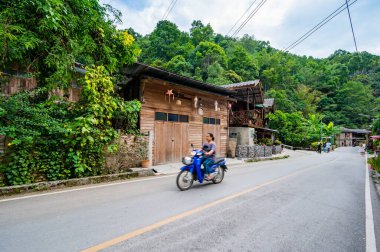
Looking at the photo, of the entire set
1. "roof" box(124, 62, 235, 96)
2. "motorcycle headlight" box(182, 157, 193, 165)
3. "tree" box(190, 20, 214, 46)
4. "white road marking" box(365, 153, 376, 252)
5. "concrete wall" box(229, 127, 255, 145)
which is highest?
"tree" box(190, 20, 214, 46)

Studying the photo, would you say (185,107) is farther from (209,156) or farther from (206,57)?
(206,57)

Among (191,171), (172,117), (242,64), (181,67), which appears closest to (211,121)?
(172,117)

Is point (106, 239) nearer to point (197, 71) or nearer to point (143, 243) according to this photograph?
point (143, 243)

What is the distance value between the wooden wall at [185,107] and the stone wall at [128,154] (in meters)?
1.37

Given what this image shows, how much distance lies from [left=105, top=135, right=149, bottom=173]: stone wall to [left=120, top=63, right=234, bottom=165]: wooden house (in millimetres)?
858

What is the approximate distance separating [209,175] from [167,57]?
43647mm

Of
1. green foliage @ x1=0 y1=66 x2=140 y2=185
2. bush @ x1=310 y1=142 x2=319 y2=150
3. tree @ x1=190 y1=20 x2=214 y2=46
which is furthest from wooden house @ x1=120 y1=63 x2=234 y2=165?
tree @ x1=190 y1=20 x2=214 y2=46

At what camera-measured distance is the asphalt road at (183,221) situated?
2873 millimetres

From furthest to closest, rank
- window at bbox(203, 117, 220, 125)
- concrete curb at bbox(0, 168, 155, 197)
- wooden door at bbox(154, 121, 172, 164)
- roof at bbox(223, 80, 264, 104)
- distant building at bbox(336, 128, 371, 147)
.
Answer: distant building at bbox(336, 128, 371, 147), roof at bbox(223, 80, 264, 104), window at bbox(203, 117, 220, 125), wooden door at bbox(154, 121, 172, 164), concrete curb at bbox(0, 168, 155, 197)

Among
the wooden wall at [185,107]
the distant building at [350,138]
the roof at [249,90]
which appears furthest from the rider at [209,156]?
the distant building at [350,138]

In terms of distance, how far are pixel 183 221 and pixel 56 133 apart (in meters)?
5.13

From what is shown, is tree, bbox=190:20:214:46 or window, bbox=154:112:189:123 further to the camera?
tree, bbox=190:20:214:46

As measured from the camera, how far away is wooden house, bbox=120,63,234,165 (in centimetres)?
1097

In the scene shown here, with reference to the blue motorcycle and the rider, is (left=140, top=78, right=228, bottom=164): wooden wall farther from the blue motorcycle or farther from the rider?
the blue motorcycle
